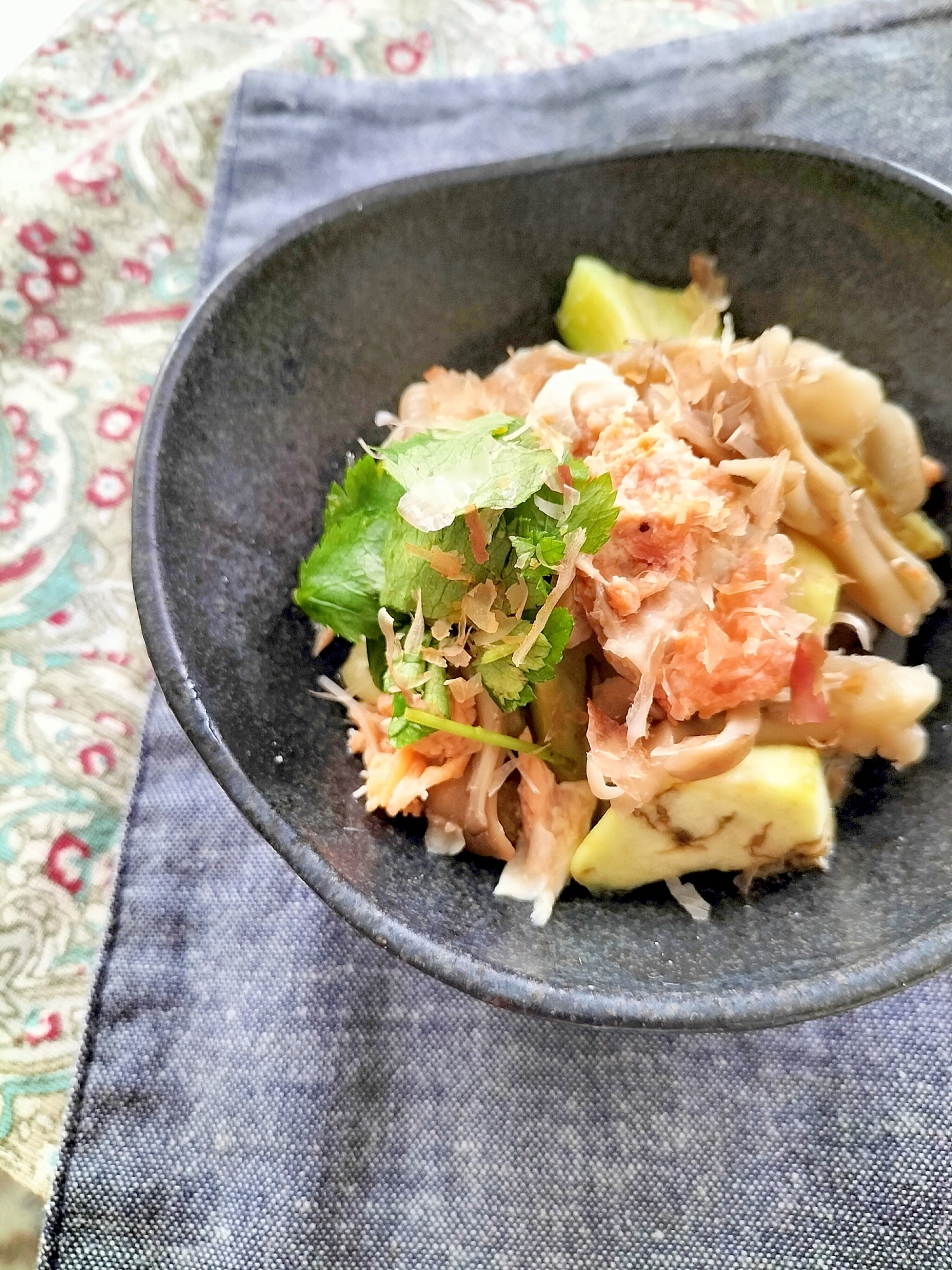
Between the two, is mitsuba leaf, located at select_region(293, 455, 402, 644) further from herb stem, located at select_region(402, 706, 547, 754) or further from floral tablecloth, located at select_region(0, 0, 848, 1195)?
floral tablecloth, located at select_region(0, 0, 848, 1195)

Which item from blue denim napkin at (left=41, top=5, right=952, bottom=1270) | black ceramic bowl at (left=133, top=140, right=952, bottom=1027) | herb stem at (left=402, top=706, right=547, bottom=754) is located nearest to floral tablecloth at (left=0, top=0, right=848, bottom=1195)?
blue denim napkin at (left=41, top=5, right=952, bottom=1270)

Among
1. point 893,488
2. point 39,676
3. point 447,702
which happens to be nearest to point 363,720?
point 447,702

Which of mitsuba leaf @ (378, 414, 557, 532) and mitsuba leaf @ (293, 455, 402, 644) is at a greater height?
mitsuba leaf @ (378, 414, 557, 532)

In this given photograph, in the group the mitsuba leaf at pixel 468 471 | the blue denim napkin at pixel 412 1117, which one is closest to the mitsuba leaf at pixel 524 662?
the mitsuba leaf at pixel 468 471

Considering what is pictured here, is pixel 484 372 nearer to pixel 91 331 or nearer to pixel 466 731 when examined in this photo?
pixel 466 731

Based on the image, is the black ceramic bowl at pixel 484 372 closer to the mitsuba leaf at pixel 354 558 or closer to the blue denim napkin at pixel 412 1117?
the mitsuba leaf at pixel 354 558

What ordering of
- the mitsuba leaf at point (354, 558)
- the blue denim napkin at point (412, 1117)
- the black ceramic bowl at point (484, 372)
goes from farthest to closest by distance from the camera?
the mitsuba leaf at point (354, 558), the blue denim napkin at point (412, 1117), the black ceramic bowl at point (484, 372)
